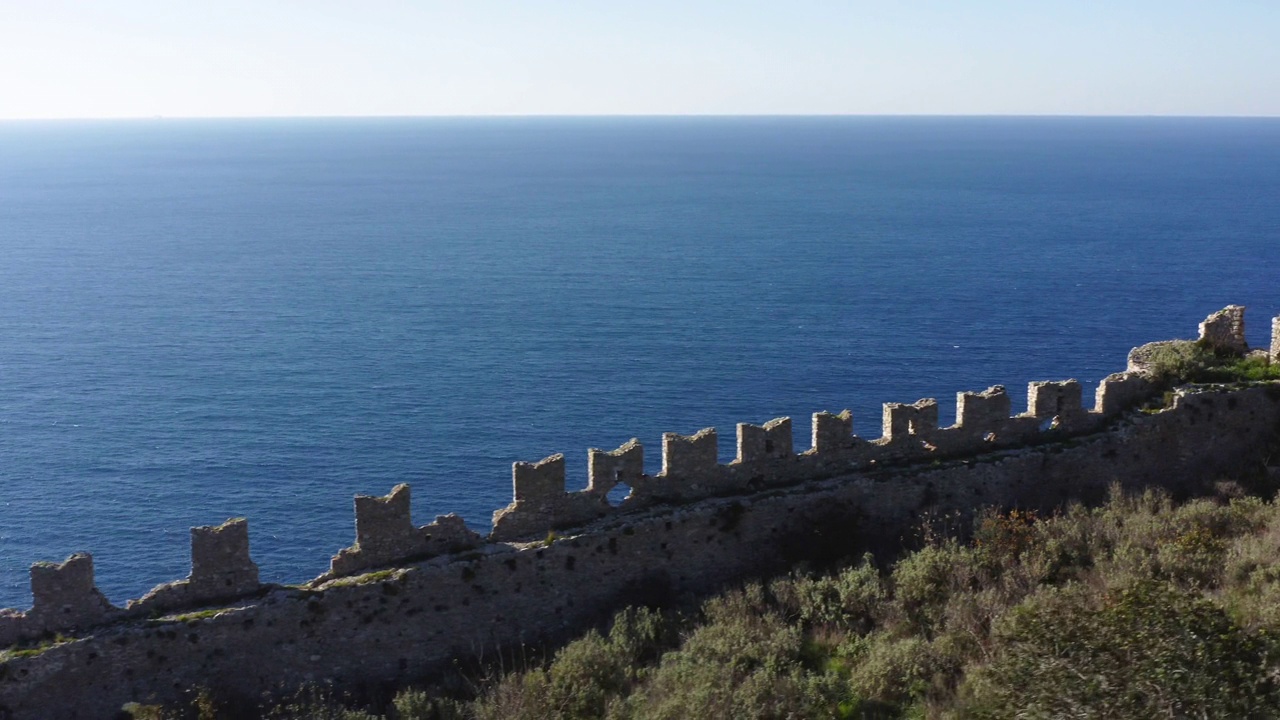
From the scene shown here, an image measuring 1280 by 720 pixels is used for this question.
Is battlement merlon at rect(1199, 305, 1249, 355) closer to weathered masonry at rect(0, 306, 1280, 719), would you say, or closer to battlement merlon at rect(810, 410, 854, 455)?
weathered masonry at rect(0, 306, 1280, 719)

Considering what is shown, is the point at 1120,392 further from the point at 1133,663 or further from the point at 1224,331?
the point at 1133,663

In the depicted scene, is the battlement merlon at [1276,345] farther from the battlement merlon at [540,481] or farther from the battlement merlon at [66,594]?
the battlement merlon at [66,594]

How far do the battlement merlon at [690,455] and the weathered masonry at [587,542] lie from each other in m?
0.02

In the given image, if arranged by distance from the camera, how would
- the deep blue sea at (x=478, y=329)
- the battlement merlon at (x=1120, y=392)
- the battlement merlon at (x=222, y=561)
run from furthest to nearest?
the deep blue sea at (x=478, y=329) → the battlement merlon at (x=1120, y=392) → the battlement merlon at (x=222, y=561)

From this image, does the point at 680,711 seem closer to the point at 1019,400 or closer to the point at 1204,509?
the point at 1204,509

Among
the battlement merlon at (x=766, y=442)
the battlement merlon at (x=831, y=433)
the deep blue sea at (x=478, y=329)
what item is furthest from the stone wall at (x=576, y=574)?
the deep blue sea at (x=478, y=329)

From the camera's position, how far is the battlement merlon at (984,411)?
21.1 m

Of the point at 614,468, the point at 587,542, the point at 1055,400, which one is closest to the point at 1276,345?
the point at 1055,400

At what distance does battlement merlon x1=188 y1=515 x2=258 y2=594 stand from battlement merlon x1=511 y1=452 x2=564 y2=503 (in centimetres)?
410

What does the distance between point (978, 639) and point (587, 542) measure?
608 centimetres

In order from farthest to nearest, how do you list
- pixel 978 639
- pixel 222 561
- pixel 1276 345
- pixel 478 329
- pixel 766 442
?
pixel 478 329 < pixel 1276 345 < pixel 766 442 < pixel 222 561 < pixel 978 639

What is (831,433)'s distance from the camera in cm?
2042

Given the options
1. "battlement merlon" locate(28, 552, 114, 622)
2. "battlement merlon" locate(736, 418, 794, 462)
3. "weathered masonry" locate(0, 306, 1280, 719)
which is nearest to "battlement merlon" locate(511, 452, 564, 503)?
"weathered masonry" locate(0, 306, 1280, 719)

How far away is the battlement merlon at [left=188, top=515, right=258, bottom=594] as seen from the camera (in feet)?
56.7
